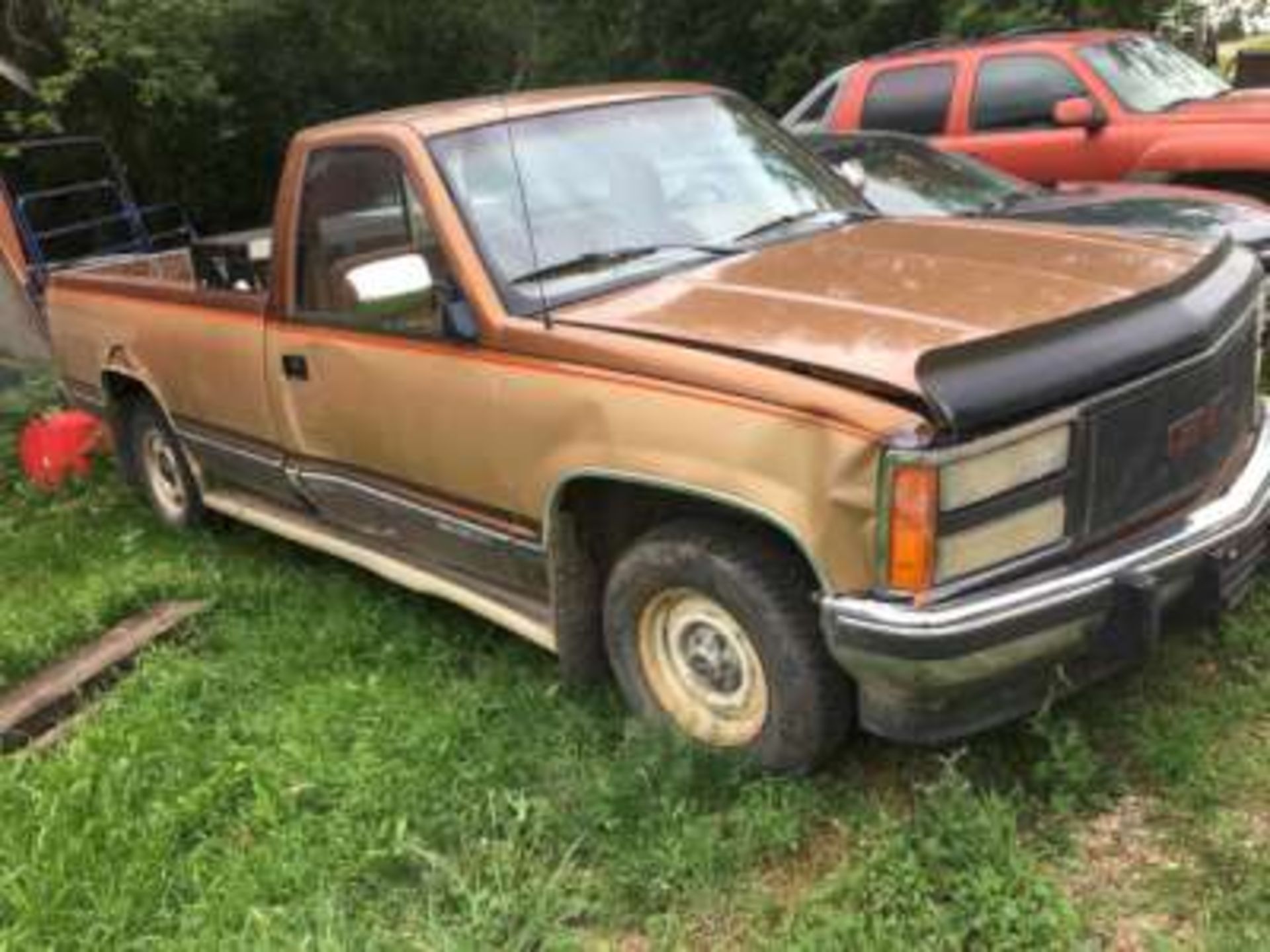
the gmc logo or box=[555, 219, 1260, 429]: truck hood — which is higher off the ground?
box=[555, 219, 1260, 429]: truck hood

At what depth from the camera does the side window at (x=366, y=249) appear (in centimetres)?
430

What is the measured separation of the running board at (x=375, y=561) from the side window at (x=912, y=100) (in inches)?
217

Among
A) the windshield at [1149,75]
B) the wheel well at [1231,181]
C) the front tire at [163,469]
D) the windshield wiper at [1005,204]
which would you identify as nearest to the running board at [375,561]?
the front tire at [163,469]

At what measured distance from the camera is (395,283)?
4246mm

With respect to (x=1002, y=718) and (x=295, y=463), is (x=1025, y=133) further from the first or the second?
(x=1002, y=718)

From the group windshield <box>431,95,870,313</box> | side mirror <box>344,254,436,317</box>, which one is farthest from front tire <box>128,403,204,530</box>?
windshield <box>431,95,870,313</box>

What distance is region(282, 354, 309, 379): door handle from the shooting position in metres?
5.02

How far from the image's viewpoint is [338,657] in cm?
512

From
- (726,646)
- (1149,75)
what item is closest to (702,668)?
(726,646)

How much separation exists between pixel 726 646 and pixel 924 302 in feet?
3.29

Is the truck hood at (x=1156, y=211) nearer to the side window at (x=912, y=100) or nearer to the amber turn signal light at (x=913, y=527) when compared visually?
the side window at (x=912, y=100)

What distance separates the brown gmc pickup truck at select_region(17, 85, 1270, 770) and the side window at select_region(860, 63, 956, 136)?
495 cm

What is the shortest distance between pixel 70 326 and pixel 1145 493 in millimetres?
5164

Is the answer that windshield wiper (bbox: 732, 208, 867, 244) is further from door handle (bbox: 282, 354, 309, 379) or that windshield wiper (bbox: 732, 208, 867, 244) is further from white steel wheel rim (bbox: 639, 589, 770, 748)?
door handle (bbox: 282, 354, 309, 379)
